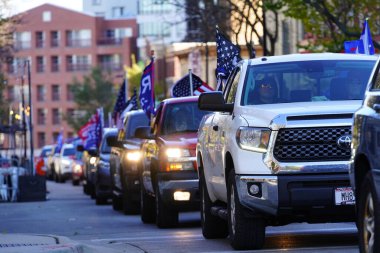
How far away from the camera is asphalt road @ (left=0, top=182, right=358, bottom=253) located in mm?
14844

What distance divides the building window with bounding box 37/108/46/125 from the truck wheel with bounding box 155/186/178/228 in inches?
4772

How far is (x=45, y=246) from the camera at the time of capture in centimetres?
1405

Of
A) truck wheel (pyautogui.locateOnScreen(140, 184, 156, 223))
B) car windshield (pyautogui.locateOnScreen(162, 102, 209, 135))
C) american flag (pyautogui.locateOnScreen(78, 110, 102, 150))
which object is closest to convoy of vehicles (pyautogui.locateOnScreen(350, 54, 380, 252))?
car windshield (pyautogui.locateOnScreen(162, 102, 209, 135))

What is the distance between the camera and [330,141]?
43.8 ft

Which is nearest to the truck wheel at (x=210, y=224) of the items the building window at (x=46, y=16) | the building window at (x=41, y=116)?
the building window at (x=46, y=16)

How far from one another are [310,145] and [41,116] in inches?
5062

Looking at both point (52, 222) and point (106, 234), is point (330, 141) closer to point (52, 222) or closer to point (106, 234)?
point (106, 234)

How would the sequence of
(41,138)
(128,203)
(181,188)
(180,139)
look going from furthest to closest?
(41,138)
(128,203)
(180,139)
(181,188)

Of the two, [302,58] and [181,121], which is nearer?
[302,58]

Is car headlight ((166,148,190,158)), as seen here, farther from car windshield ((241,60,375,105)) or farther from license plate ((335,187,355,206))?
license plate ((335,187,355,206))

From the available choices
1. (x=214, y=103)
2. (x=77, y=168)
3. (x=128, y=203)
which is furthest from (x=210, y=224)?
(x=77, y=168)

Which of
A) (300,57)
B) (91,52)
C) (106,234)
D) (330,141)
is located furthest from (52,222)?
(91,52)

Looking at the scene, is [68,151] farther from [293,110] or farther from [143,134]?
[293,110]

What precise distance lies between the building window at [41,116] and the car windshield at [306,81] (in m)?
126
